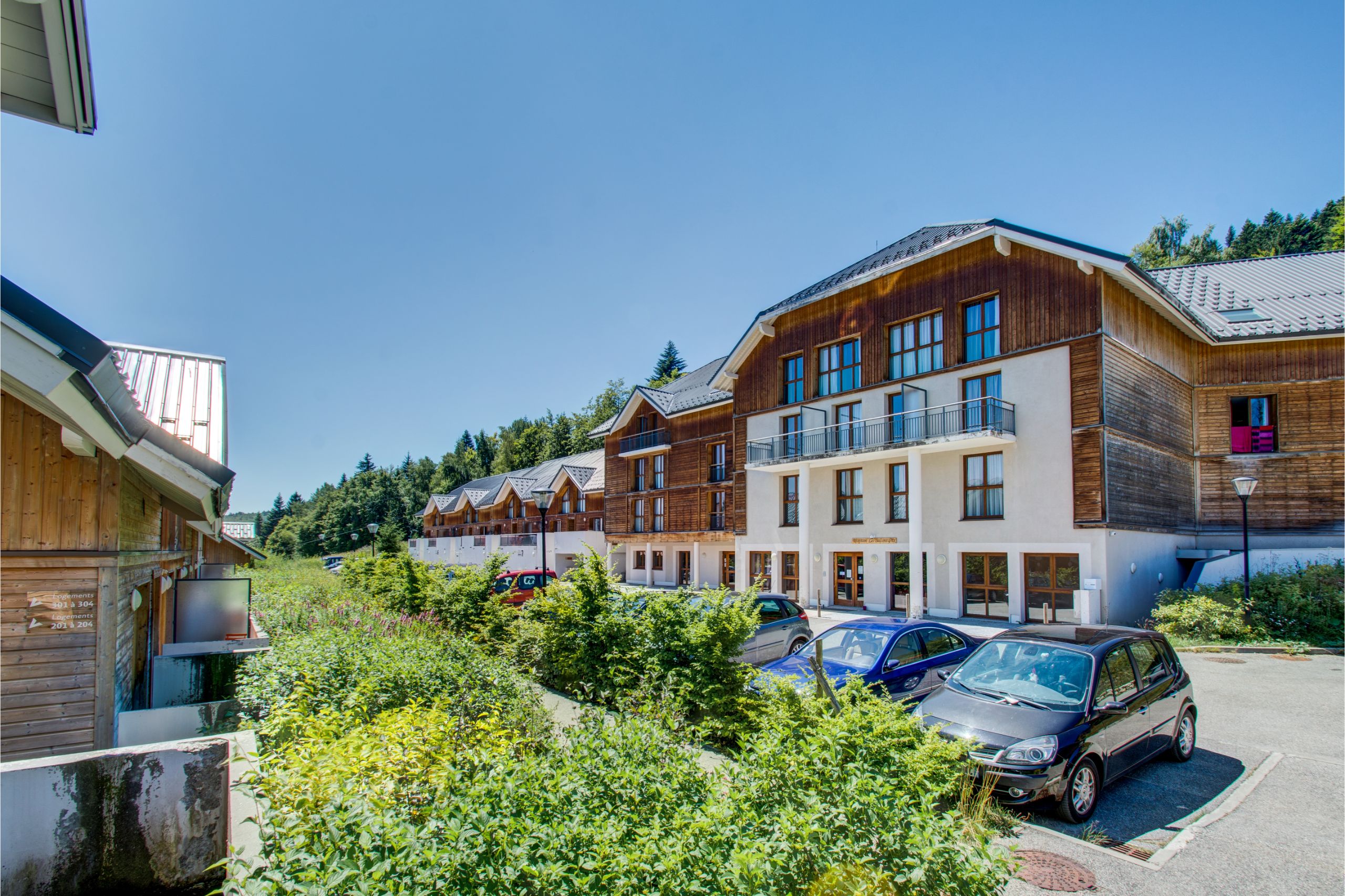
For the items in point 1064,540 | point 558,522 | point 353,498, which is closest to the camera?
point 1064,540

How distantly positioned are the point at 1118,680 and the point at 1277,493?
21.6 m

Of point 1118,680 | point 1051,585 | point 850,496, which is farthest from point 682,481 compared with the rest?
point 1118,680

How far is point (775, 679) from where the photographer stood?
604 centimetres

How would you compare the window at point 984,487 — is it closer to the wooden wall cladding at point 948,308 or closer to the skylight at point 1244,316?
the wooden wall cladding at point 948,308

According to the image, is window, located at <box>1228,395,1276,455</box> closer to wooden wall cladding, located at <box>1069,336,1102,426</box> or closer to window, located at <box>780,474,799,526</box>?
wooden wall cladding, located at <box>1069,336,1102,426</box>

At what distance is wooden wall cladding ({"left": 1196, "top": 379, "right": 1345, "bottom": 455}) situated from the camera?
21.8 metres

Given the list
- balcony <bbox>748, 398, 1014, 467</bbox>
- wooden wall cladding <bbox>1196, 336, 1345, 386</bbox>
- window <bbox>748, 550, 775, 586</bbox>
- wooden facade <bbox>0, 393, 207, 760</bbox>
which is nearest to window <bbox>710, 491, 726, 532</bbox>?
window <bbox>748, 550, 775, 586</bbox>

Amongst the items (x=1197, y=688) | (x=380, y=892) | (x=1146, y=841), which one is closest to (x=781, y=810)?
(x=380, y=892)

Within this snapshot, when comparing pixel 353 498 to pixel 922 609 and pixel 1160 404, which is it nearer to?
pixel 922 609

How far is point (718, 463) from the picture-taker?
107 feet

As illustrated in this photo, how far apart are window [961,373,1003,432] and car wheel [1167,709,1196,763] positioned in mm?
13011

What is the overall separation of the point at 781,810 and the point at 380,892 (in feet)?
5.66

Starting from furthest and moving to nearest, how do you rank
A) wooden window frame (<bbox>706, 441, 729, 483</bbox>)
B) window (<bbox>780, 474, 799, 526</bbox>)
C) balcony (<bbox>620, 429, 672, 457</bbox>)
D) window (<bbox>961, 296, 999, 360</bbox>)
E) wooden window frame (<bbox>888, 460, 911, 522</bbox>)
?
balcony (<bbox>620, 429, 672, 457</bbox>) < wooden window frame (<bbox>706, 441, 729, 483</bbox>) < window (<bbox>780, 474, 799, 526</bbox>) < wooden window frame (<bbox>888, 460, 911, 522</bbox>) < window (<bbox>961, 296, 999, 360</bbox>)

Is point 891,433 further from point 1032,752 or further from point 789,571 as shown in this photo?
point 1032,752
